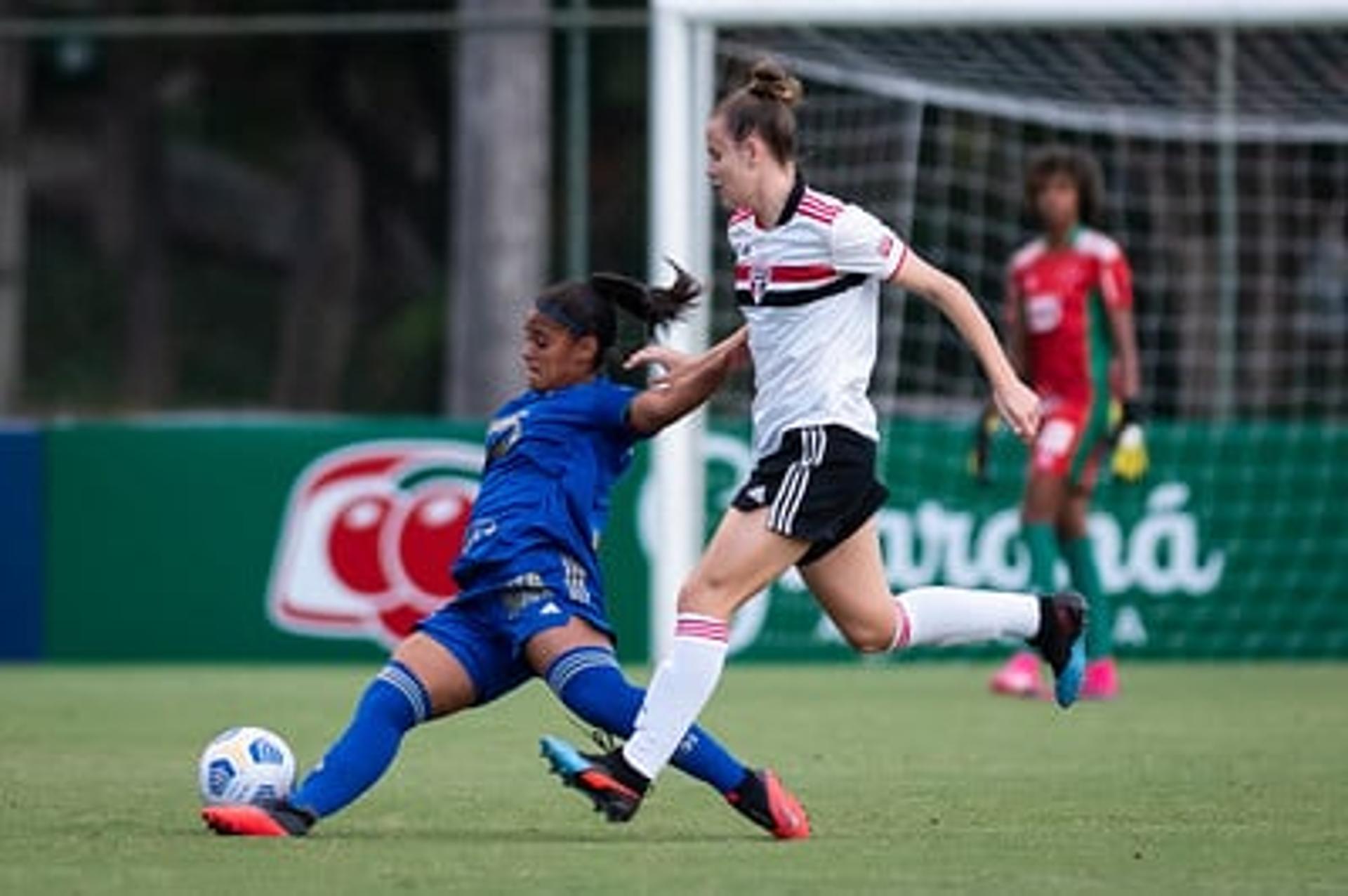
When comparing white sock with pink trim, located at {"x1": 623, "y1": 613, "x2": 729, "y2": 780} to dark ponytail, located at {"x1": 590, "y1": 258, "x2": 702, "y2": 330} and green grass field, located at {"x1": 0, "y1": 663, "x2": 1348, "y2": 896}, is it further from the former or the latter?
dark ponytail, located at {"x1": 590, "y1": 258, "x2": 702, "y2": 330}

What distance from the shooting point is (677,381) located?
8.88 meters

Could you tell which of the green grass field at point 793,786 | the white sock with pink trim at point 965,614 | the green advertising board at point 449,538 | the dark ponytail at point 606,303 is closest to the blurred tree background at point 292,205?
the green advertising board at point 449,538

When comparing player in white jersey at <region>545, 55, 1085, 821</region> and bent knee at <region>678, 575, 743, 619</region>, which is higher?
player in white jersey at <region>545, 55, 1085, 821</region>

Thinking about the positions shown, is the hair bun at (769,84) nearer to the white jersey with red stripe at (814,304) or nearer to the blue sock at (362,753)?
the white jersey with red stripe at (814,304)

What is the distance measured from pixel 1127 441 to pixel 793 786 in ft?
15.1

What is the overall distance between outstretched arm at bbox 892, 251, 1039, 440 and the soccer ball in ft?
6.24

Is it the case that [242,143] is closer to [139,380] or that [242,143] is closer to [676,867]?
[139,380]

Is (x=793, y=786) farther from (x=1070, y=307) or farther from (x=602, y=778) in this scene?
(x=1070, y=307)

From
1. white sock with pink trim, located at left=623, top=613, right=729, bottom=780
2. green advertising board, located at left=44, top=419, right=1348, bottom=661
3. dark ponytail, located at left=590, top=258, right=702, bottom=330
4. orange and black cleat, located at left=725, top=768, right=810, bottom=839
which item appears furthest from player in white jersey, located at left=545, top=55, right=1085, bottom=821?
green advertising board, located at left=44, top=419, right=1348, bottom=661

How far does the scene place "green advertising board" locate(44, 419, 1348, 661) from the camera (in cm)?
1658

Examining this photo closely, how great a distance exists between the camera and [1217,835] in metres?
8.81

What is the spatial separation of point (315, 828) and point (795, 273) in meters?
1.81

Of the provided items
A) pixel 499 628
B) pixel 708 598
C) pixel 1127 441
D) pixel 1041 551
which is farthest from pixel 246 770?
pixel 1127 441

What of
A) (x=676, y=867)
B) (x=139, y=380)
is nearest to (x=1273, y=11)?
(x=676, y=867)
